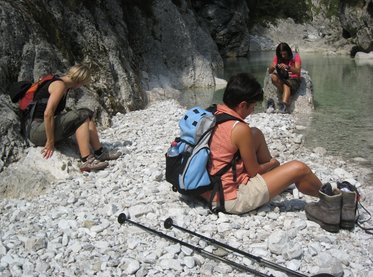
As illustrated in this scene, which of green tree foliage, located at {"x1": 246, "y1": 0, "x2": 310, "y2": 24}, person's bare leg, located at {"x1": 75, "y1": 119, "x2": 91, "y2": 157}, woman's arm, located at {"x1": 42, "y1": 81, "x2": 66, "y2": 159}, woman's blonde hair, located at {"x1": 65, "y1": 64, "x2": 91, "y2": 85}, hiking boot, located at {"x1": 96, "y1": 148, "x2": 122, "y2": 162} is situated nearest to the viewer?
woman's arm, located at {"x1": 42, "y1": 81, "x2": 66, "y2": 159}

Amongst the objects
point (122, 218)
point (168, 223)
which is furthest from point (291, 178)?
point (122, 218)

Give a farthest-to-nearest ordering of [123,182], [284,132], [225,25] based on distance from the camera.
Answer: [225,25] < [284,132] < [123,182]

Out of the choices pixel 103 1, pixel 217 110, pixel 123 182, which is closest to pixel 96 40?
pixel 103 1

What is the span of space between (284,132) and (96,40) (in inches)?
243

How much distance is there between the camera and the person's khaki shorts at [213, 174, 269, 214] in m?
4.78

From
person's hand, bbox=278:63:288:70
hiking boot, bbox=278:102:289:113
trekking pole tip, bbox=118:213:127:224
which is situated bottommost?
hiking boot, bbox=278:102:289:113

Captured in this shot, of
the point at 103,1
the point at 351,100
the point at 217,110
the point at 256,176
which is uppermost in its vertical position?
the point at 103,1

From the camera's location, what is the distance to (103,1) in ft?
46.3

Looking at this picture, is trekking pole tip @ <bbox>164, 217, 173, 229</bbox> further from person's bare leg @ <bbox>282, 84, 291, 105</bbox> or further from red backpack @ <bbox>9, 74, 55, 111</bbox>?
person's bare leg @ <bbox>282, 84, 291, 105</bbox>

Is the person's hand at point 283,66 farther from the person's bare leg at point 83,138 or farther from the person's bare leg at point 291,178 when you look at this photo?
the person's bare leg at point 291,178

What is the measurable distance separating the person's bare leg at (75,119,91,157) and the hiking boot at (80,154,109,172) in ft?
0.39

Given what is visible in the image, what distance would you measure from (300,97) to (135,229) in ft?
27.9

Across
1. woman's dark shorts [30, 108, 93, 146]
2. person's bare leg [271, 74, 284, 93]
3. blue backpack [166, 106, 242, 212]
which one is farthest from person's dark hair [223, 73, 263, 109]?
person's bare leg [271, 74, 284, 93]

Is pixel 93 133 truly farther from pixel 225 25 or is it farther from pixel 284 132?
pixel 225 25
